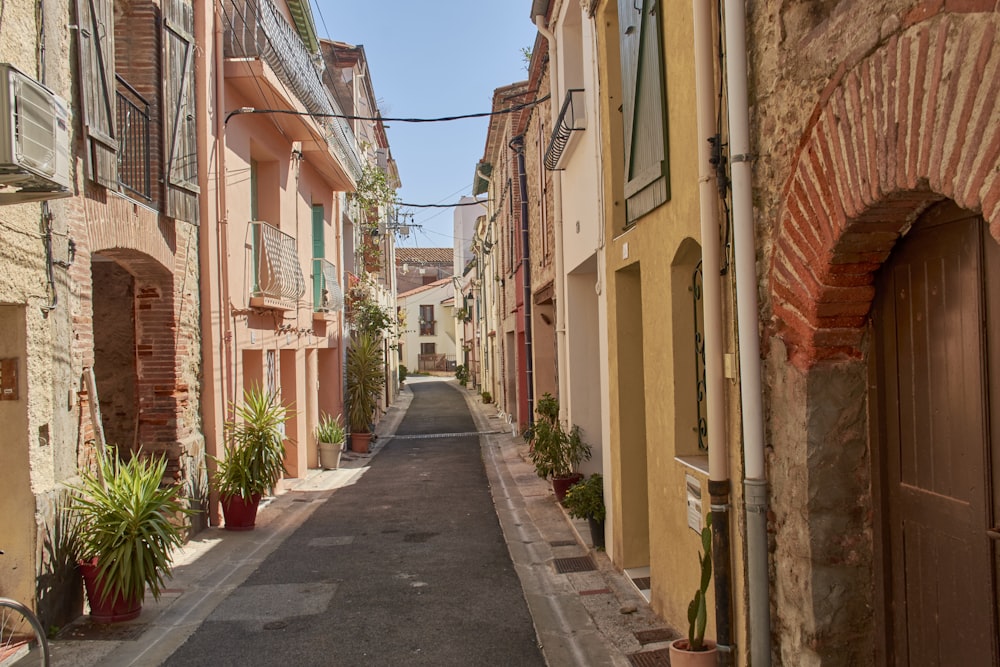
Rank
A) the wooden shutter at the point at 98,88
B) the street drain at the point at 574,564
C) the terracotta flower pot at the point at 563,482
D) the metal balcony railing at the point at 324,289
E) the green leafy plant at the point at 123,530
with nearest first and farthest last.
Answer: the green leafy plant at the point at 123,530 < the wooden shutter at the point at 98,88 < the street drain at the point at 574,564 < the terracotta flower pot at the point at 563,482 < the metal balcony railing at the point at 324,289

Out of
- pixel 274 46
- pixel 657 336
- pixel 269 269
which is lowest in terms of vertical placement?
pixel 657 336

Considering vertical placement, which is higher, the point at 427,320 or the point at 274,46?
the point at 274,46

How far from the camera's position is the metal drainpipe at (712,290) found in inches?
167

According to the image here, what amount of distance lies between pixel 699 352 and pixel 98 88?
18.0 feet

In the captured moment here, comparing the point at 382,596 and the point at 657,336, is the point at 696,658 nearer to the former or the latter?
the point at 657,336

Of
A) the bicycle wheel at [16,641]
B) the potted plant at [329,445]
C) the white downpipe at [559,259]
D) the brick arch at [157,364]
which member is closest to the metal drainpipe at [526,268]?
the potted plant at [329,445]

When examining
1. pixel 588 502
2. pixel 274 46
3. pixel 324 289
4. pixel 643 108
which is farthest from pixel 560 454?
pixel 324 289

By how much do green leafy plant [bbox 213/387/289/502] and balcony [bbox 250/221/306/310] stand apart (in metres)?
1.74

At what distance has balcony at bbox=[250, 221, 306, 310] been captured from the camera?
11047 mm

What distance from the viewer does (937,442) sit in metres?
3.05

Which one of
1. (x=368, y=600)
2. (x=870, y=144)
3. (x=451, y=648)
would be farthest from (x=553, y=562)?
(x=870, y=144)

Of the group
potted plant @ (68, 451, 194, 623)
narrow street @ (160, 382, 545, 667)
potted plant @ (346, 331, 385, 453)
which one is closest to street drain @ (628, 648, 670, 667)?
narrow street @ (160, 382, 545, 667)

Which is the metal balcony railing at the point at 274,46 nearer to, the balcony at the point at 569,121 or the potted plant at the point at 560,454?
the balcony at the point at 569,121

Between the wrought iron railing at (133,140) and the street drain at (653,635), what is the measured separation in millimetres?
5952
